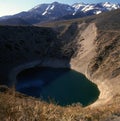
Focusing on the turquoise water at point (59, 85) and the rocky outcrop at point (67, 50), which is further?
the rocky outcrop at point (67, 50)

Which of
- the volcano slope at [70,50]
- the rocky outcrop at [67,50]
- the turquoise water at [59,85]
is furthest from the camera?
the rocky outcrop at [67,50]

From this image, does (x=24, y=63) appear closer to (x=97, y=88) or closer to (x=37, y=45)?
(x=37, y=45)

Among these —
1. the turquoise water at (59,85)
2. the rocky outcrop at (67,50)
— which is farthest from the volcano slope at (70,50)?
the turquoise water at (59,85)

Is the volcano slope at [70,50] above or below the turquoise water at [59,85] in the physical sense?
above

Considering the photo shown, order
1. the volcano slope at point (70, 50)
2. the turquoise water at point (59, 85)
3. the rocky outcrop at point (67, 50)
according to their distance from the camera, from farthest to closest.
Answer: the rocky outcrop at point (67, 50), the volcano slope at point (70, 50), the turquoise water at point (59, 85)

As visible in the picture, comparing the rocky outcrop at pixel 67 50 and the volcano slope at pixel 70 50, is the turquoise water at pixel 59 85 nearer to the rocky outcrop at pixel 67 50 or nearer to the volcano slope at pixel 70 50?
the volcano slope at pixel 70 50

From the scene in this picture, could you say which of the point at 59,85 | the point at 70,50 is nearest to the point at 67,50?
the point at 70,50

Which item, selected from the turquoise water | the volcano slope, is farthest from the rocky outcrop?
the turquoise water

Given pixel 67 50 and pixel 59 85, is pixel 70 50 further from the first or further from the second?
pixel 59 85

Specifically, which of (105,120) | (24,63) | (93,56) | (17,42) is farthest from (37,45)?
(105,120)
